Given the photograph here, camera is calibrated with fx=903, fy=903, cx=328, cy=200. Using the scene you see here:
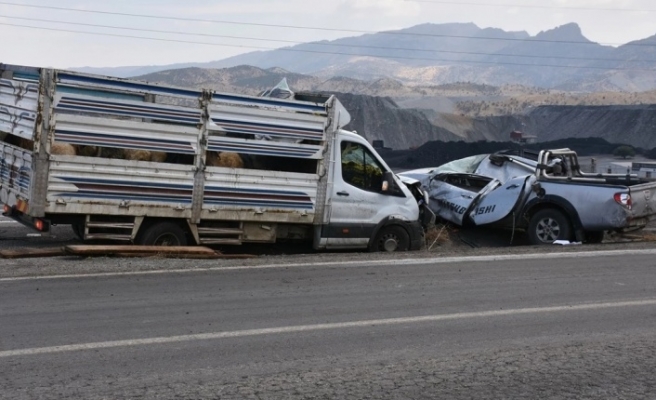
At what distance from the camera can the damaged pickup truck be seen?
1536 cm

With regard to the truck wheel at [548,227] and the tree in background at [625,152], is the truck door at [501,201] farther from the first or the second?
the tree in background at [625,152]

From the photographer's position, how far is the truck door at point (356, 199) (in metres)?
13.9

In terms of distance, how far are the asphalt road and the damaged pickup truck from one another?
3.78m

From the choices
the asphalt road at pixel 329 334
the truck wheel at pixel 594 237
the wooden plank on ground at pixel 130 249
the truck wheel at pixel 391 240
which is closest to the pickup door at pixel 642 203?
the truck wheel at pixel 594 237

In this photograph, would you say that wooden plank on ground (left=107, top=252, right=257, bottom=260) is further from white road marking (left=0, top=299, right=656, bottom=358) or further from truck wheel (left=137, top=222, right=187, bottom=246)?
white road marking (left=0, top=299, right=656, bottom=358)

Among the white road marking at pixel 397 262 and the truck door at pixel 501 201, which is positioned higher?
the truck door at pixel 501 201

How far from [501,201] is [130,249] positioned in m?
7.06

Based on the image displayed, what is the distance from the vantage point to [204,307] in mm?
9016

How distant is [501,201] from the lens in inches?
637

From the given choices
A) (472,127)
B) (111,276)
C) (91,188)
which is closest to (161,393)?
(111,276)

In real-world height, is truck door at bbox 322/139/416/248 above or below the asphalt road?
above

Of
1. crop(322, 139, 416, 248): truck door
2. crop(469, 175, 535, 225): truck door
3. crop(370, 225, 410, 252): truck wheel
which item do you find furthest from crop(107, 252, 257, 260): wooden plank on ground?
crop(469, 175, 535, 225): truck door

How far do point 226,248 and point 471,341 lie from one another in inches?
273

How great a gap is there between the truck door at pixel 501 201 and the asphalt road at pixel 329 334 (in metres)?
4.34
